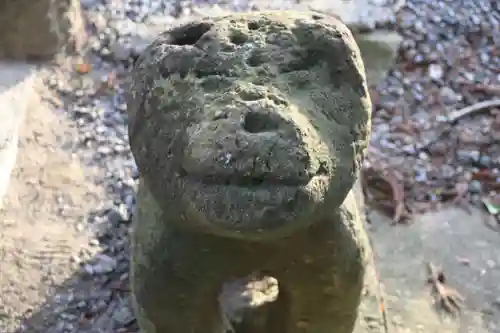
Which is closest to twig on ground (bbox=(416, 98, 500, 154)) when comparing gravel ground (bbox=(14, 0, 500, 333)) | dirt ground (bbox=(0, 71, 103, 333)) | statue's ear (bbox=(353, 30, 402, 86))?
gravel ground (bbox=(14, 0, 500, 333))

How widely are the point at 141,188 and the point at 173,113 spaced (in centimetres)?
30

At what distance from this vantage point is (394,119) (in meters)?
2.36

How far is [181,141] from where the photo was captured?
3.44ft

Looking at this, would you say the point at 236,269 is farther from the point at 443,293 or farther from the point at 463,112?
the point at 463,112

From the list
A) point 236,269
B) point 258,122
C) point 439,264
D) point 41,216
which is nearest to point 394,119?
point 439,264

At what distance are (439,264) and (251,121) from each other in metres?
1.05

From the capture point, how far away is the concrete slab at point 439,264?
70.0 inches

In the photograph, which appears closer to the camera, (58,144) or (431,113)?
(58,144)

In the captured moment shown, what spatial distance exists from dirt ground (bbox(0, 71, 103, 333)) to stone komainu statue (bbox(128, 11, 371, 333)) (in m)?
0.54

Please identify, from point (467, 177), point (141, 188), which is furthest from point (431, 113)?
point (141, 188)

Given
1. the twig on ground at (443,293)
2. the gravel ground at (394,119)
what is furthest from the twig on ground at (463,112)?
the twig on ground at (443,293)

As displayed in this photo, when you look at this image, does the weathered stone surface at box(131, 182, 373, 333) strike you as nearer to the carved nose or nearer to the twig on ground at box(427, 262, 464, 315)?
the carved nose

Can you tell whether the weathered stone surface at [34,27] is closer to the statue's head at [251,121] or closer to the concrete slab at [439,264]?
the concrete slab at [439,264]

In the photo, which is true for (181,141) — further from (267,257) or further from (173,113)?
(267,257)
